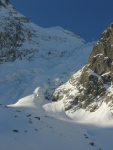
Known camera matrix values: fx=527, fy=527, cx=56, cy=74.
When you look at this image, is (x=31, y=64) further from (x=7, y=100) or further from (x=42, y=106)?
(x=42, y=106)

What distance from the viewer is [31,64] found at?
85.7 m

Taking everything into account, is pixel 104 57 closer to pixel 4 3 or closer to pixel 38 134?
pixel 38 134

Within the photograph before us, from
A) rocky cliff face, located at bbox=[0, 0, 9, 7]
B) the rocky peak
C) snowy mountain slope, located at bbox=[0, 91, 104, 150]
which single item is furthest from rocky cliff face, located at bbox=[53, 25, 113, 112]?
rocky cliff face, located at bbox=[0, 0, 9, 7]

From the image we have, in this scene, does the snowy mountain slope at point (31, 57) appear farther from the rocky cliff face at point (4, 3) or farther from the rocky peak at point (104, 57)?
the rocky peak at point (104, 57)

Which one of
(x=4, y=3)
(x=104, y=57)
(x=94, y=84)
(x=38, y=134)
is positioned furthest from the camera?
(x=4, y=3)

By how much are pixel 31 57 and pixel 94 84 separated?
45.1 meters

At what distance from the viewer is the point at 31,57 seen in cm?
9112

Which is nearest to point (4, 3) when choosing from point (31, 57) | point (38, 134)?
point (31, 57)

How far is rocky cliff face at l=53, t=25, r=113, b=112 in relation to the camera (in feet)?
148

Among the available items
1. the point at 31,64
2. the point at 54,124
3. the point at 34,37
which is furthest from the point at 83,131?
the point at 34,37

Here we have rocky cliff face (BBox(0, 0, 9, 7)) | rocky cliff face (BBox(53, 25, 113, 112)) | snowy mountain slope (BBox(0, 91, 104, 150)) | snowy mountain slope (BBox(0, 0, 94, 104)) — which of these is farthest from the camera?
rocky cliff face (BBox(0, 0, 9, 7))

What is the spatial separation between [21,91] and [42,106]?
20153mm

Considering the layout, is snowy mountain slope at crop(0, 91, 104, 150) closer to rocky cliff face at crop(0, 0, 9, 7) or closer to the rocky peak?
the rocky peak

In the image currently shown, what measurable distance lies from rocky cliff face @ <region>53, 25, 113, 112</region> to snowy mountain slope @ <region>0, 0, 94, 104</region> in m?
3.81
